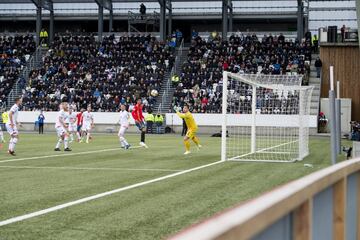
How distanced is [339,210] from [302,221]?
1310mm

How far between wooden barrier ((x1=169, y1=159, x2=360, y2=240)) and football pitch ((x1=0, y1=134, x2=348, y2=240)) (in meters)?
2.90

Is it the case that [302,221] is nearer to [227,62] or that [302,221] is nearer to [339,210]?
[339,210]

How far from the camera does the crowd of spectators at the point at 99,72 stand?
158 ft

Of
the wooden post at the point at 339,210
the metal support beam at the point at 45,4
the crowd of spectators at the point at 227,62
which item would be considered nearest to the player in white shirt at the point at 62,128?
the wooden post at the point at 339,210

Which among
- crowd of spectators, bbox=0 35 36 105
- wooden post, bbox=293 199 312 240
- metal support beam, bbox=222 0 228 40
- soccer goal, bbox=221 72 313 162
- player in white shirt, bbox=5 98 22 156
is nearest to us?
wooden post, bbox=293 199 312 240

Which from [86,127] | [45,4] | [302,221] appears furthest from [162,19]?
[302,221]

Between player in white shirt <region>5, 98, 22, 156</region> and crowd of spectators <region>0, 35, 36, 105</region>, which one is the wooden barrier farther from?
crowd of spectators <region>0, 35, 36, 105</region>

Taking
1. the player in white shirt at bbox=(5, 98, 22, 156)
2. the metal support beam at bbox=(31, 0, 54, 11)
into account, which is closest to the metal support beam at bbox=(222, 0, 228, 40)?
the metal support beam at bbox=(31, 0, 54, 11)

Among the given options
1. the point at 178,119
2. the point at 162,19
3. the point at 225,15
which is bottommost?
the point at 178,119

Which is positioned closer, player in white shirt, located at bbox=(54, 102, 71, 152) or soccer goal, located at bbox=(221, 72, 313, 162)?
soccer goal, located at bbox=(221, 72, 313, 162)

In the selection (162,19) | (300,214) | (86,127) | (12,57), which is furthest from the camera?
(12,57)

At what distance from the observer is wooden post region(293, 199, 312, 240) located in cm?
290

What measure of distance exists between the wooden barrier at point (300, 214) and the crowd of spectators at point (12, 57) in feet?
159

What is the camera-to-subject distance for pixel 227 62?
49.7 m
